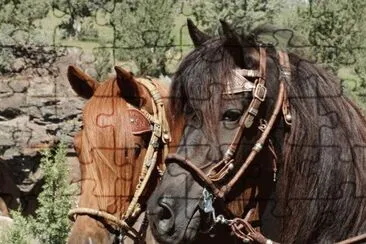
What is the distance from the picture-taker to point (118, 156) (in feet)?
12.7

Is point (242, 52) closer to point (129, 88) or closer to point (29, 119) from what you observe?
point (129, 88)

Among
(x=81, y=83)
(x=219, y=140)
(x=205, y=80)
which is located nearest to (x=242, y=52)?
(x=205, y=80)

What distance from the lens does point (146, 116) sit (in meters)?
3.94

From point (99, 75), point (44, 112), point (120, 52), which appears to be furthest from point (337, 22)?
point (44, 112)

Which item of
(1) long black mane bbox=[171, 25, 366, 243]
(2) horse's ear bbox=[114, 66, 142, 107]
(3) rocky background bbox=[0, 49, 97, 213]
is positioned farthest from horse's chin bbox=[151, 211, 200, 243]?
(3) rocky background bbox=[0, 49, 97, 213]

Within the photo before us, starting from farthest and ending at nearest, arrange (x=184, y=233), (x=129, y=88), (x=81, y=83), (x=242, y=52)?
(x=81, y=83) < (x=129, y=88) < (x=242, y=52) < (x=184, y=233)

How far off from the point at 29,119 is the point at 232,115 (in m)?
10.4

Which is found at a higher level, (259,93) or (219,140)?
(259,93)

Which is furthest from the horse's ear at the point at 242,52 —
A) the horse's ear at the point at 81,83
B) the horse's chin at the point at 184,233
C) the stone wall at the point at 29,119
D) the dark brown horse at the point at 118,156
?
the stone wall at the point at 29,119

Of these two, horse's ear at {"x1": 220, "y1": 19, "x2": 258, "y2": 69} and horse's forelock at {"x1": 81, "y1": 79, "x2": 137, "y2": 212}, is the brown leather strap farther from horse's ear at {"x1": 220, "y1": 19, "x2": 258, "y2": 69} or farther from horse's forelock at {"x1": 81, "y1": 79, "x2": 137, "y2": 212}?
horse's ear at {"x1": 220, "y1": 19, "x2": 258, "y2": 69}

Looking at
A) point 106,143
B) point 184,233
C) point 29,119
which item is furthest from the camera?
point 29,119

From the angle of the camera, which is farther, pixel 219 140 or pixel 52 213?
pixel 52 213

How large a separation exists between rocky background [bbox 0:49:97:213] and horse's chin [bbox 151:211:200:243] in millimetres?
9585

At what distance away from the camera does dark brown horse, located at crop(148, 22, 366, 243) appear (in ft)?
8.73
